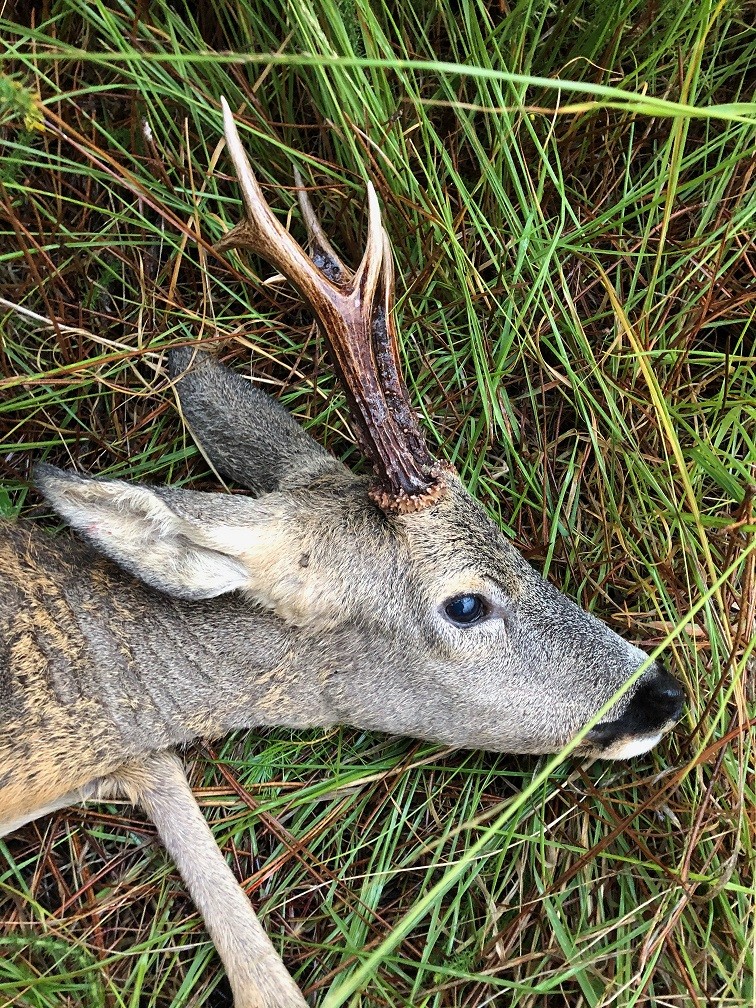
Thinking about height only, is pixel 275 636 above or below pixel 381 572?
below

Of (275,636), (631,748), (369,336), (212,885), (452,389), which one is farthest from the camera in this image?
(452,389)

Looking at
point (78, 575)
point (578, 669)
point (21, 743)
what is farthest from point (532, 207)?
point (21, 743)

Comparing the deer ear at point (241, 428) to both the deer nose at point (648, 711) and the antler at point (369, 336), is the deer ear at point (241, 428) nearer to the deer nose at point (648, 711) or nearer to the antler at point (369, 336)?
the antler at point (369, 336)

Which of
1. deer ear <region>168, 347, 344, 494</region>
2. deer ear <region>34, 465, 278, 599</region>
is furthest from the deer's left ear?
deer ear <region>168, 347, 344, 494</region>

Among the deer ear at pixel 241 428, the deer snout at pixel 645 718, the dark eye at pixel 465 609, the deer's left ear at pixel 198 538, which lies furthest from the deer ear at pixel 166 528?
the deer snout at pixel 645 718

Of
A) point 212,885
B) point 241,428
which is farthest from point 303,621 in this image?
point 212,885

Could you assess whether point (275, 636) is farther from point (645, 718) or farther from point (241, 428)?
point (645, 718)

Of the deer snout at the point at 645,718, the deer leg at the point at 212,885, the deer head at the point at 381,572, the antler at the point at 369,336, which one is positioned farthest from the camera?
the deer leg at the point at 212,885
